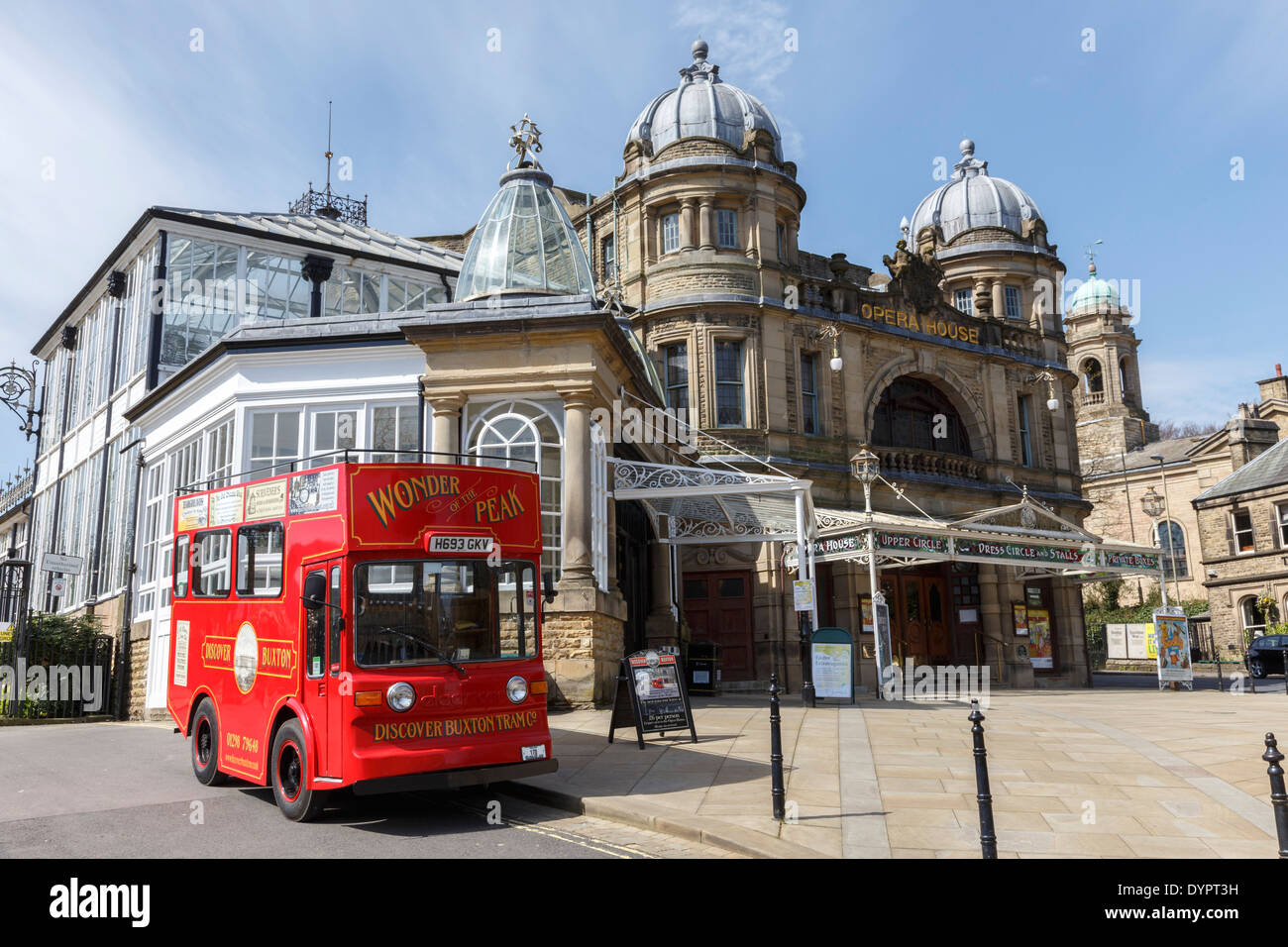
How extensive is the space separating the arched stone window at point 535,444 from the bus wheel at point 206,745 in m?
5.86

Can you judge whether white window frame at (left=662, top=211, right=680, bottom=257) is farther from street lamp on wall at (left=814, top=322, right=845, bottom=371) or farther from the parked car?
the parked car

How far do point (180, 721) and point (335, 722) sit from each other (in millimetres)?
3965

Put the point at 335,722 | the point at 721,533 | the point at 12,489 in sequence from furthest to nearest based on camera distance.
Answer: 1. the point at 12,489
2. the point at 721,533
3. the point at 335,722

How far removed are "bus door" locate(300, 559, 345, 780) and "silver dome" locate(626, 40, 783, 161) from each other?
68.0 feet

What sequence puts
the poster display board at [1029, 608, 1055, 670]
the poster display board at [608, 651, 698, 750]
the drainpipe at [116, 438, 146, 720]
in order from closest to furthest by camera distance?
the poster display board at [608, 651, 698, 750]
the drainpipe at [116, 438, 146, 720]
the poster display board at [1029, 608, 1055, 670]

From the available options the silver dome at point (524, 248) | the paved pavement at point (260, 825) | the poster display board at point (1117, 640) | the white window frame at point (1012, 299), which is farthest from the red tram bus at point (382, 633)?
the poster display board at point (1117, 640)

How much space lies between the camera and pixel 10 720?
18203 mm

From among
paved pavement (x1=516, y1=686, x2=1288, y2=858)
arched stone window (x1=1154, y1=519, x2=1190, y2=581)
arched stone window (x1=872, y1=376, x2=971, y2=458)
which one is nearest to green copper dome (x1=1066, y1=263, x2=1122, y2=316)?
arched stone window (x1=1154, y1=519, x2=1190, y2=581)

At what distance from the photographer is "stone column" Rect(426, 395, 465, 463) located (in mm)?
14953

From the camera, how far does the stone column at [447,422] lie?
14953mm

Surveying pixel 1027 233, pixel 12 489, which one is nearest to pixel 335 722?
pixel 1027 233

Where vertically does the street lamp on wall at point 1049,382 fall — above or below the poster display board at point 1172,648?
above

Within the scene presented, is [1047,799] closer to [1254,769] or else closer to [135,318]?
[1254,769]

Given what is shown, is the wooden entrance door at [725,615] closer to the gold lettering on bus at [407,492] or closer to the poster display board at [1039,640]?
the poster display board at [1039,640]
